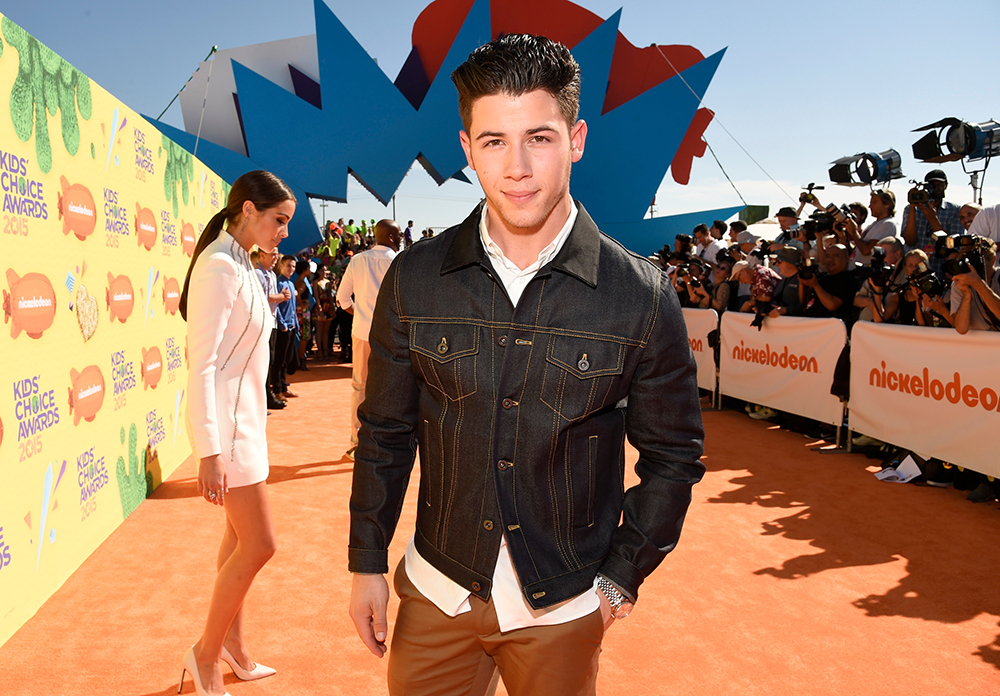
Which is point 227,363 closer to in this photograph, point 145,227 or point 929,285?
point 145,227

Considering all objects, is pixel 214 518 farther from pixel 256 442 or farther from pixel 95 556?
pixel 256 442

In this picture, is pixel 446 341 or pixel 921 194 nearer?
pixel 446 341

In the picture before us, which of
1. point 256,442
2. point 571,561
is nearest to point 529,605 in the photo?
point 571,561

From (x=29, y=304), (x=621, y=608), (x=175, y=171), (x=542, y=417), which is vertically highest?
(x=175, y=171)

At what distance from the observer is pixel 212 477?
232 cm

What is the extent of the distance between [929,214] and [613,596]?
7219 mm

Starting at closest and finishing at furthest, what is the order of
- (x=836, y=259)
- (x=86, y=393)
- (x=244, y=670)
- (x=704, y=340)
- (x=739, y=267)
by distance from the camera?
1. (x=244, y=670)
2. (x=86, y=393)
3. (x=836, y=259)
4. (x=739, y=267)
5. (x=704, y=340)

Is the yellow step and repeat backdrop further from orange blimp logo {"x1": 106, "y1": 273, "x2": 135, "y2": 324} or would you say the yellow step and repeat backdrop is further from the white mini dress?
the white mini dress

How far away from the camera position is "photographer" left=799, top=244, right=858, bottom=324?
7434mm

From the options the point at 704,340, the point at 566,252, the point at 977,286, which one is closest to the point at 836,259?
the point at 977,286

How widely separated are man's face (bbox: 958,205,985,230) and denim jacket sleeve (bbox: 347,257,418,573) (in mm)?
7993

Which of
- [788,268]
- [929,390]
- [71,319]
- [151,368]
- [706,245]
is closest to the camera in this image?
[71,319]

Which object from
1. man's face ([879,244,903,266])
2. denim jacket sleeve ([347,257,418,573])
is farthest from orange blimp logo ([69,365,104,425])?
man's face ([879,244,903,266])

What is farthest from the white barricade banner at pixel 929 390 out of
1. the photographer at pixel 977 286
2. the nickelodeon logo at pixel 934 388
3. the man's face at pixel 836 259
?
the man's face at pixel 836 259
